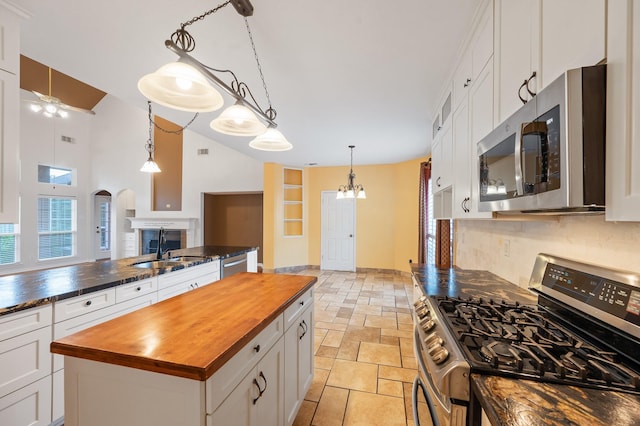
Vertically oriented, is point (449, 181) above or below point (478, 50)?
below

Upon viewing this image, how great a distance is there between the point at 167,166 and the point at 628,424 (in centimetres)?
921

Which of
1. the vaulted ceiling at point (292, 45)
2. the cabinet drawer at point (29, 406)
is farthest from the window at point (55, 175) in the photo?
the cabinet drawer at point (29, 406)

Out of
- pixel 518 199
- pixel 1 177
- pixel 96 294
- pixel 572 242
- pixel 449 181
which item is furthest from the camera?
pixel 449 181

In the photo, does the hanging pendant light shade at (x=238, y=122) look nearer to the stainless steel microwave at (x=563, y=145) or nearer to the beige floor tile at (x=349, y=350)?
the stainless steel microwave at (x=563, y=145)

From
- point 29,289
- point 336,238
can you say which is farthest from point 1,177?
point 336,238

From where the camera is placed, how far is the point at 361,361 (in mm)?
2545

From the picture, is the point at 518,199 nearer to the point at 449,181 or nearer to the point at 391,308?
the point at 449,181

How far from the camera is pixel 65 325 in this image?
165 centimetres

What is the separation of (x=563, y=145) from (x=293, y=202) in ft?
19.5

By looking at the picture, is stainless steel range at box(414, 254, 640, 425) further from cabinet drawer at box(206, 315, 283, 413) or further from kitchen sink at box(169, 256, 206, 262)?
kitchen sink at box(169, 256, 206, 262)

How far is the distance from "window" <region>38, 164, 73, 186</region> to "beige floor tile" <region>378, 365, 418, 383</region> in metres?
9.10

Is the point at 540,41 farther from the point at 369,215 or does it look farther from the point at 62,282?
the point at 369,215

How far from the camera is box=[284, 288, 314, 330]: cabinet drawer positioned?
1547 mm

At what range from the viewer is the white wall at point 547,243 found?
1025mm
